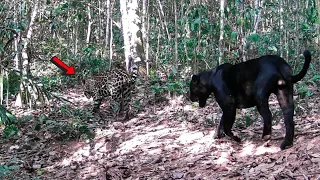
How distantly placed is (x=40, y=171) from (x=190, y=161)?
97.5 inches

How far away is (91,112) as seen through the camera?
9.84 meters

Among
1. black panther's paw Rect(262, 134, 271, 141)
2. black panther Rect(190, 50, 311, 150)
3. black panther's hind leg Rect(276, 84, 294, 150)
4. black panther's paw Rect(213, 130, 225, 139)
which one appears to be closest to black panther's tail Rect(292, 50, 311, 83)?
black panther Rect(190, 50, 311, 150)

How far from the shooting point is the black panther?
4.98m

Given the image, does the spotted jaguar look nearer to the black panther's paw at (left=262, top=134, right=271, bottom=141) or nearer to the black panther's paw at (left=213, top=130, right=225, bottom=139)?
the black panther's paw at (left=213, top=130, right=225, bottom=139)

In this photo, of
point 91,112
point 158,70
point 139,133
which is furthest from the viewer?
point 158,70

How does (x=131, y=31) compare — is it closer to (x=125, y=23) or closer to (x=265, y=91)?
(x=125, y=23)

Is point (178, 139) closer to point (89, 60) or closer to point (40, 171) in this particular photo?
point (40, 171)

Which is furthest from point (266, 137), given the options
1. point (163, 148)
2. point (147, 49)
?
point (147, 49)

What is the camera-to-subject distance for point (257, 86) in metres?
5.22

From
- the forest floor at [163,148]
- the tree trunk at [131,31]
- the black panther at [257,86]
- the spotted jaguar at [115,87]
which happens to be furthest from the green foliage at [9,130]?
the tree trunk at [131,31]

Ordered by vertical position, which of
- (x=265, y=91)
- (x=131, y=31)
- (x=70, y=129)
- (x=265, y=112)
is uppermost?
(x=131, y=31)

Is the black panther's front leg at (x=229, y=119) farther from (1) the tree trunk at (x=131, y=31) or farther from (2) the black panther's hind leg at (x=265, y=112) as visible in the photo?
(1) the tree trunk at (x=131, y=31)

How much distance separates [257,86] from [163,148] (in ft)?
6.09

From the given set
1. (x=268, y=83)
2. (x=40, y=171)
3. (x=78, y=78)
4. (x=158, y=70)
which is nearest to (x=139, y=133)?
(x=40, y=171)
